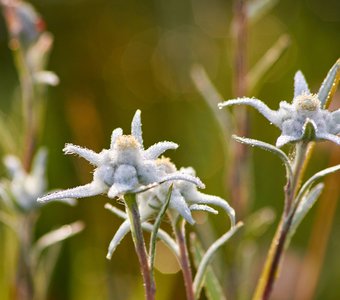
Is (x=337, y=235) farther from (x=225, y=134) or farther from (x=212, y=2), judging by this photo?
(x=212, y=2)

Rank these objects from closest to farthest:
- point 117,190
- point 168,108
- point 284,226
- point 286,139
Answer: point 117,190
point 286,139
point 284,226
point 168,108

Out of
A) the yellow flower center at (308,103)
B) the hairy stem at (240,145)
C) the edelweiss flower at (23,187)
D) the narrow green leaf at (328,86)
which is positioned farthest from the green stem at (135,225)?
the hairy stem at (240,145)

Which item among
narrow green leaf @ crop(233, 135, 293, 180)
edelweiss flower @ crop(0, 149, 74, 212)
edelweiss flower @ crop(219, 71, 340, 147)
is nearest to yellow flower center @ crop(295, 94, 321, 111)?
edelweiss flower @ crop(219, 71, 340, 147)

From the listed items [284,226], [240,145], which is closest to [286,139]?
[284,226]

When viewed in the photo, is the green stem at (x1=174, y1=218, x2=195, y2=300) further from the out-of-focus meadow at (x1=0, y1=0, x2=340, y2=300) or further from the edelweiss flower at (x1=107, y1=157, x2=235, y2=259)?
the out-of-focus meadow at (x1=0, y1=0, x2=340, y2=300)

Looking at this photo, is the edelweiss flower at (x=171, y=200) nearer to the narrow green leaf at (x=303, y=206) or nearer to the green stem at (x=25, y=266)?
the narrow green leaf at (x=303, y=206)

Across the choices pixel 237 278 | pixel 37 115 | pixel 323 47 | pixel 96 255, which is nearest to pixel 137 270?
pixel 96 255

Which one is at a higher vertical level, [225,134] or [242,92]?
[242,92]

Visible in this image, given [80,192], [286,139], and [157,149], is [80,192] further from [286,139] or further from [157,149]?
[286,139]
